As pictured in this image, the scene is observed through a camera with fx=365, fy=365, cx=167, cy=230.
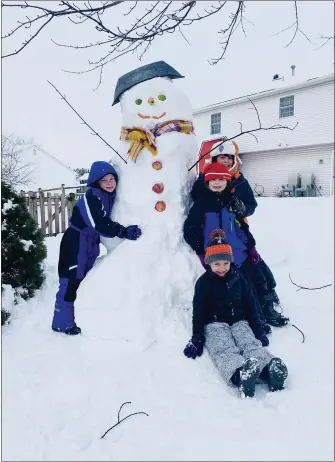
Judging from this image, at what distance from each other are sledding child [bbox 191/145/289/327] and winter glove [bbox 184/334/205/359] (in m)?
0.88

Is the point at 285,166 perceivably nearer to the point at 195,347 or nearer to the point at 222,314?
the point at 222,314

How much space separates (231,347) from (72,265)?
1576 millimetres

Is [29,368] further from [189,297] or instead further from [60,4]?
[60,4]

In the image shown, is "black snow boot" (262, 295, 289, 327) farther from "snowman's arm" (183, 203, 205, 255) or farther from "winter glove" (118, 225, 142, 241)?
"winter glove" (118, 225, 142, 241)

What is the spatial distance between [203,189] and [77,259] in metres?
1.31

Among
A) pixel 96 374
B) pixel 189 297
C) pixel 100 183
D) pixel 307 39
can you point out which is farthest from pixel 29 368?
pixel 307 39

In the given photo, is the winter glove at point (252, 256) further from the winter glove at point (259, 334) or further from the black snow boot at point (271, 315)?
the winter glove at point (259, 334)

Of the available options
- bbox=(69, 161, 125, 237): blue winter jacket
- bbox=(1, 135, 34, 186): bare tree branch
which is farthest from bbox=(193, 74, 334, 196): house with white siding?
bbox=(69, 161, 125, 237): blue winter jacket

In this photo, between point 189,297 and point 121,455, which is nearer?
point 121,455

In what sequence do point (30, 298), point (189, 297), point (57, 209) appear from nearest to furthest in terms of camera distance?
point (189, 297), point (30, 298), point (57, 209)

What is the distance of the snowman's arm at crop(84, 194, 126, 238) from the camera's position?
316cm

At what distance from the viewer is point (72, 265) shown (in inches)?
130

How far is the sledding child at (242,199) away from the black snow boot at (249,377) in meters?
1.06

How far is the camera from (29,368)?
2.58 metres
